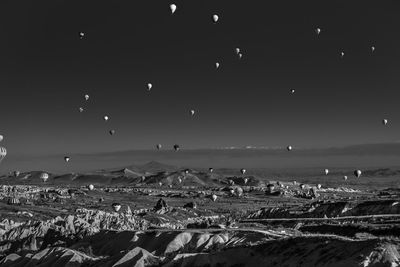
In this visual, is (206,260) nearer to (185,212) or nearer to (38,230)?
(38,230)

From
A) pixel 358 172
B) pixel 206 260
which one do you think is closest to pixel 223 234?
pixel 206 260

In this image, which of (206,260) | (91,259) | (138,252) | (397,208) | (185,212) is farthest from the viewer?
(185,212)

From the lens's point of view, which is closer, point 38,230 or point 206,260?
point 206,260

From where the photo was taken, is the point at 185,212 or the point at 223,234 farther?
the point at 185,212

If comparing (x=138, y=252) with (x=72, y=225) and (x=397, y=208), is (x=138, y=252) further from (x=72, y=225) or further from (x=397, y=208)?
(x=397, y=208)

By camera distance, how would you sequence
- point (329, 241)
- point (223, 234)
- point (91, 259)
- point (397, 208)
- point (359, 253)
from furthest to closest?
point (397, 208)
point (223, 234)
point (91, 259)
point (329, 241)
point (359, 253)

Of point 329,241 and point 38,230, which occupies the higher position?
point 329,241

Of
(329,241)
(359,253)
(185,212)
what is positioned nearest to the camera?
(359,253)

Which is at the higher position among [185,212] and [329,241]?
[329,241]

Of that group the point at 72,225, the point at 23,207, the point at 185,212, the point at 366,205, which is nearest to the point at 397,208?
the point at 366,205
